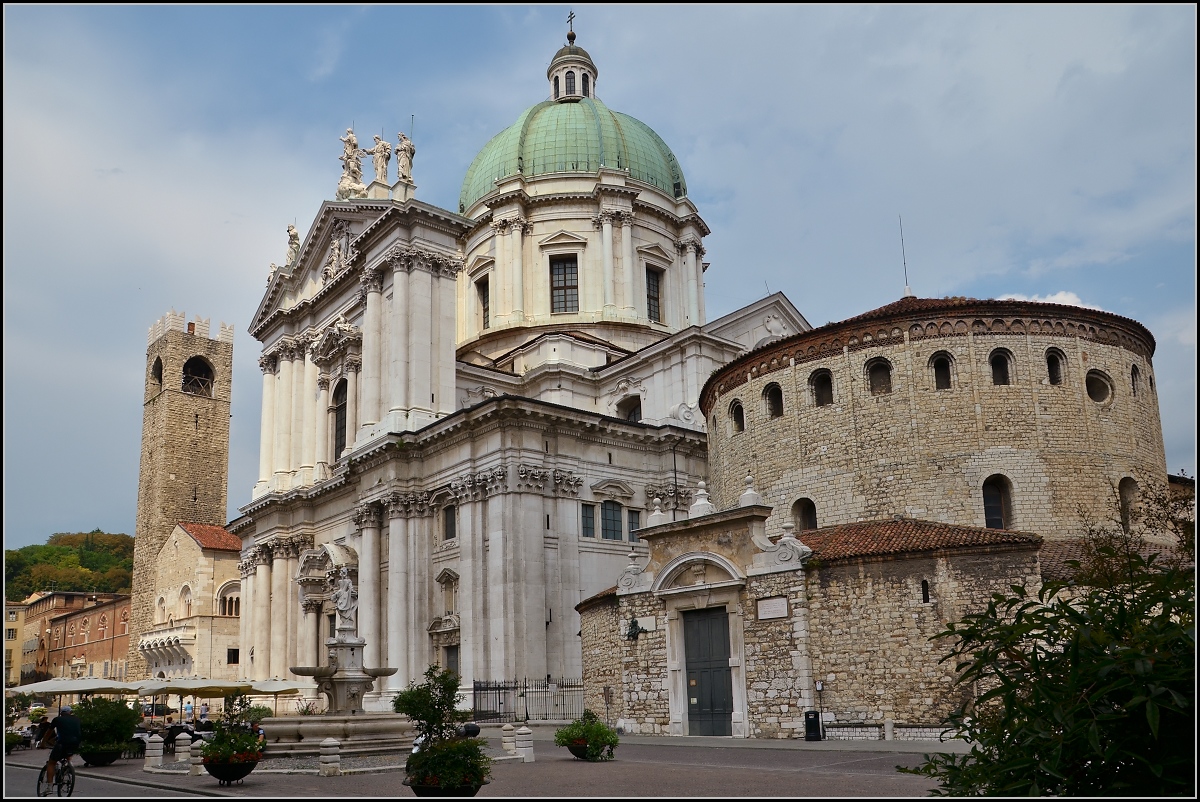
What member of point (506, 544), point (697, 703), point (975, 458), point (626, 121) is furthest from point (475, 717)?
point (626, 121)

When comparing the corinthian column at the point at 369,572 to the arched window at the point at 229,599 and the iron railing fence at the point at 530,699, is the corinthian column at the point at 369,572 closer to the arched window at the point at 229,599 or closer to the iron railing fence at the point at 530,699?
the iron railing fence at the point at 530,699

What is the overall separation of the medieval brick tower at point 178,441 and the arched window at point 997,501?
65.1 m

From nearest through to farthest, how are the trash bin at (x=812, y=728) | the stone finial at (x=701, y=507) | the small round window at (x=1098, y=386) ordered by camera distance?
the trash bin at (x=812, y=728) < the stone finial at (x=701, y=507) < the small round window at (x=1098, y=386)

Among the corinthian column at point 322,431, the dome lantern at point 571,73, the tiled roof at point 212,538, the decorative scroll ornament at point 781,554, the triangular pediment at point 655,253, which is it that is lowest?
the decorative scroll ornament at point 781,554

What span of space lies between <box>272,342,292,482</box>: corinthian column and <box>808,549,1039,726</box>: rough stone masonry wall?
113ft

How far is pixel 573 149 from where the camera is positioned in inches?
2265

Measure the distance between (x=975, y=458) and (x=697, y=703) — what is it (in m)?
9.78

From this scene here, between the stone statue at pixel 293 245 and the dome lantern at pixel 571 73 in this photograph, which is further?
the dome lantern at pixel 571 73

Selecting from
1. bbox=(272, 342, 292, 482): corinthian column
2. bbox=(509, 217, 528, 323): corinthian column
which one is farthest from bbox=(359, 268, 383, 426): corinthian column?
bbox=(509, 217, 528, 323): corinthian column

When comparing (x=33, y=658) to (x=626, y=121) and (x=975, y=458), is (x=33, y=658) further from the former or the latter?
(x=975, y=458)

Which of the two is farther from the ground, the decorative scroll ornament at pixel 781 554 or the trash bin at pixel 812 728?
the decorative scroll ornament at pixel 781 554

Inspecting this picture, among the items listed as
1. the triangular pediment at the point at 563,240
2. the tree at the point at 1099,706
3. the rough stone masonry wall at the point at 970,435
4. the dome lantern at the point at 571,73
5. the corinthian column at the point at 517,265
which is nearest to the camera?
the tree at the point at 1099,706

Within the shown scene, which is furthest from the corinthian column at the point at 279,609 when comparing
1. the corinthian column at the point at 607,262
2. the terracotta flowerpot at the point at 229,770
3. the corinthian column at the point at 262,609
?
the terracotta flowerpot at the point at 229,770

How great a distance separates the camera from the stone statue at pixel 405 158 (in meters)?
46.3
